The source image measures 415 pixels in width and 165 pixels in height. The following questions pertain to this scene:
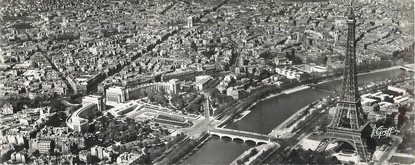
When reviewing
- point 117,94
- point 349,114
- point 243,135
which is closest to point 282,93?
point 243,135

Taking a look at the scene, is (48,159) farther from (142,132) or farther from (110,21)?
(110,21)

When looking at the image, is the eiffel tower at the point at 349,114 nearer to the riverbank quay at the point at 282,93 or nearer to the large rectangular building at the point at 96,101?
the riverbank quay at the point at 282,93

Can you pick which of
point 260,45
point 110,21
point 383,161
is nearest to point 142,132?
point 383,161

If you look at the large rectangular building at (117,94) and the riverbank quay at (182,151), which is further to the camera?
the large rectangular building at (117,94)

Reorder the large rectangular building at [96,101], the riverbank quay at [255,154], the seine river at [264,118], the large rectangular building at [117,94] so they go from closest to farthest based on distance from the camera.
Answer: the riverbank quay at [255,154]
the seine river at [264,118]
the large rectangular building at [96,101]
the large rectangular building at [117,94]

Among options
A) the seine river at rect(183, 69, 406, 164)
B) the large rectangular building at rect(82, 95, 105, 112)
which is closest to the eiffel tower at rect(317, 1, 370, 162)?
the seine river at rect(183, 69, 406, 164)

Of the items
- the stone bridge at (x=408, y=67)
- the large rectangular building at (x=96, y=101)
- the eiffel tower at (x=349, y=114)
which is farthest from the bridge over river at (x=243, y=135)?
the stone bridge at (x=408, y=67)

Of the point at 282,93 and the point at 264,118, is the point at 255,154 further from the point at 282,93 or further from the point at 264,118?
the point at 282,93
